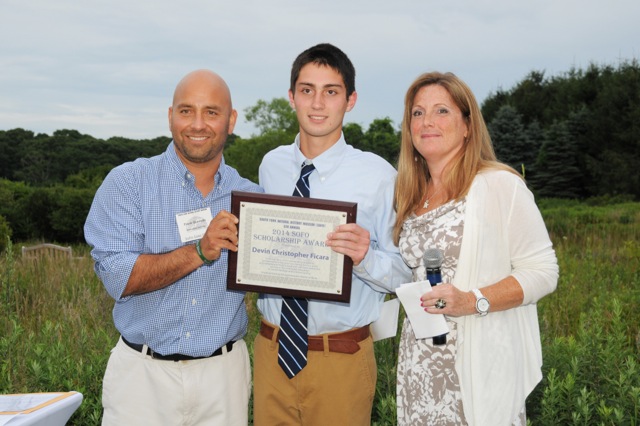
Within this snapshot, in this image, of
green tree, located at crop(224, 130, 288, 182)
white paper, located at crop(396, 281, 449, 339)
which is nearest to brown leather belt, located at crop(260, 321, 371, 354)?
white paper, located at crop(396, 281, 449, 339)

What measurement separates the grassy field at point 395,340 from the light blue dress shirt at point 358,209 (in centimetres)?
99

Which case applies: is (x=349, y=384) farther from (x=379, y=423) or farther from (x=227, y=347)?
(x=379, y=423)

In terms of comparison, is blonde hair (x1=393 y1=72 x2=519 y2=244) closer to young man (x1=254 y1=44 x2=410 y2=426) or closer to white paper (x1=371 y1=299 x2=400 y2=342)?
young man (x1=254 y1=44 x2=410 y2=426)

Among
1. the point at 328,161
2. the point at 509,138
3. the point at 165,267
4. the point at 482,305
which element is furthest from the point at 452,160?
the point at 509,138

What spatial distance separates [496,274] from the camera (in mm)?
3340

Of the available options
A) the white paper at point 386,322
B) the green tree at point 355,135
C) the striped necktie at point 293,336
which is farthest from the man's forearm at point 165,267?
the green tree at point 355,135

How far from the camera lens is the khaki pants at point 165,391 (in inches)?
137

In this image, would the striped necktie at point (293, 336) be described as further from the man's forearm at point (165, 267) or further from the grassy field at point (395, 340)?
the grassy field at point (395, 340)

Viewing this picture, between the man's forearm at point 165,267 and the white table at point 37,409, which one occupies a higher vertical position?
the man's forearm at point 165,267

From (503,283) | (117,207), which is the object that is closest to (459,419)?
(503,283)

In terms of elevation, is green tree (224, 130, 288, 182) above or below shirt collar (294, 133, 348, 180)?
above

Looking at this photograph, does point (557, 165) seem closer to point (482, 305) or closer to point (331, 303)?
point (331, 303)

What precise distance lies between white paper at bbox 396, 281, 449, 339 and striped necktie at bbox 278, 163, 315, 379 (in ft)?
2.13

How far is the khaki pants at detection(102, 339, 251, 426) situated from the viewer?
3.47m
